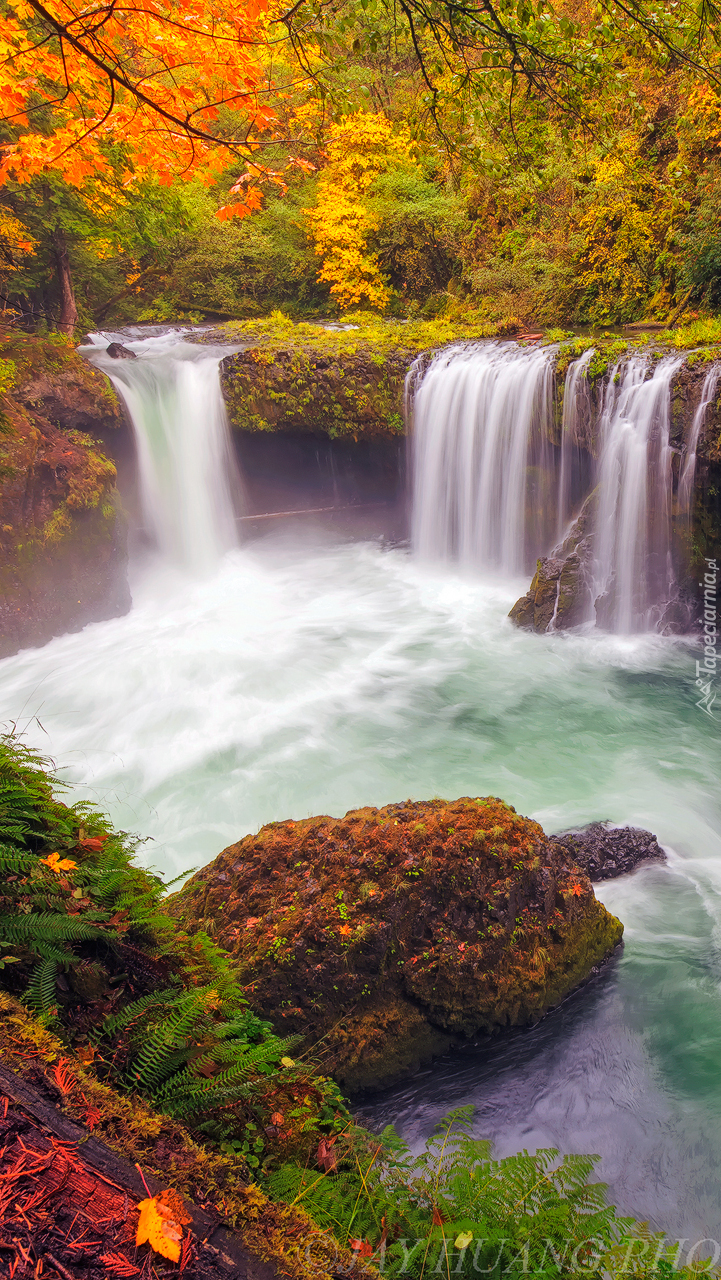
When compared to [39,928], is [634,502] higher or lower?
lower

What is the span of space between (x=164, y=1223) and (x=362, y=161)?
20161mm

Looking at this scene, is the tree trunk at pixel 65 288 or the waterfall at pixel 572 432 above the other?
the tree trunk at pixel 65 288

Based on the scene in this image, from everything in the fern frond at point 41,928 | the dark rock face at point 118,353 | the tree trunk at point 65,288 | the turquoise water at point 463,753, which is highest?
the tree trunk at point 65,288

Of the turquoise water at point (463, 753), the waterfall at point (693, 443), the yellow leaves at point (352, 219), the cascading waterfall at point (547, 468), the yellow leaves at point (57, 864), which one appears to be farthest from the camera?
the yellow leaves at point (352, 219)

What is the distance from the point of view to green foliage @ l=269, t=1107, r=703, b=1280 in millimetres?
1682

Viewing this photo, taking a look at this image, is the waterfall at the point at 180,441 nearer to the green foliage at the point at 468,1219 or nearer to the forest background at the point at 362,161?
the forest background at the point at 362,161

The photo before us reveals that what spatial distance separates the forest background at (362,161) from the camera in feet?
10.9

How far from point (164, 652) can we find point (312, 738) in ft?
11.4

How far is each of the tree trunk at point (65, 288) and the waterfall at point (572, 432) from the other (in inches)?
388

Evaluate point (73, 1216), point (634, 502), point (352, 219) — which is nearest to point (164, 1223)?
point (73, 1216)

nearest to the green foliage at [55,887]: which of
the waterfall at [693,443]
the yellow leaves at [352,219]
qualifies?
the waterfall at [693,443]

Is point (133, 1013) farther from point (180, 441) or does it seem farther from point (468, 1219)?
point (180, 441)

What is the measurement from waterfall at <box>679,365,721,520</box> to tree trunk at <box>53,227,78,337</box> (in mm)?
11659

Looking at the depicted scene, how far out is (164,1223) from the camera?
1202 mm
